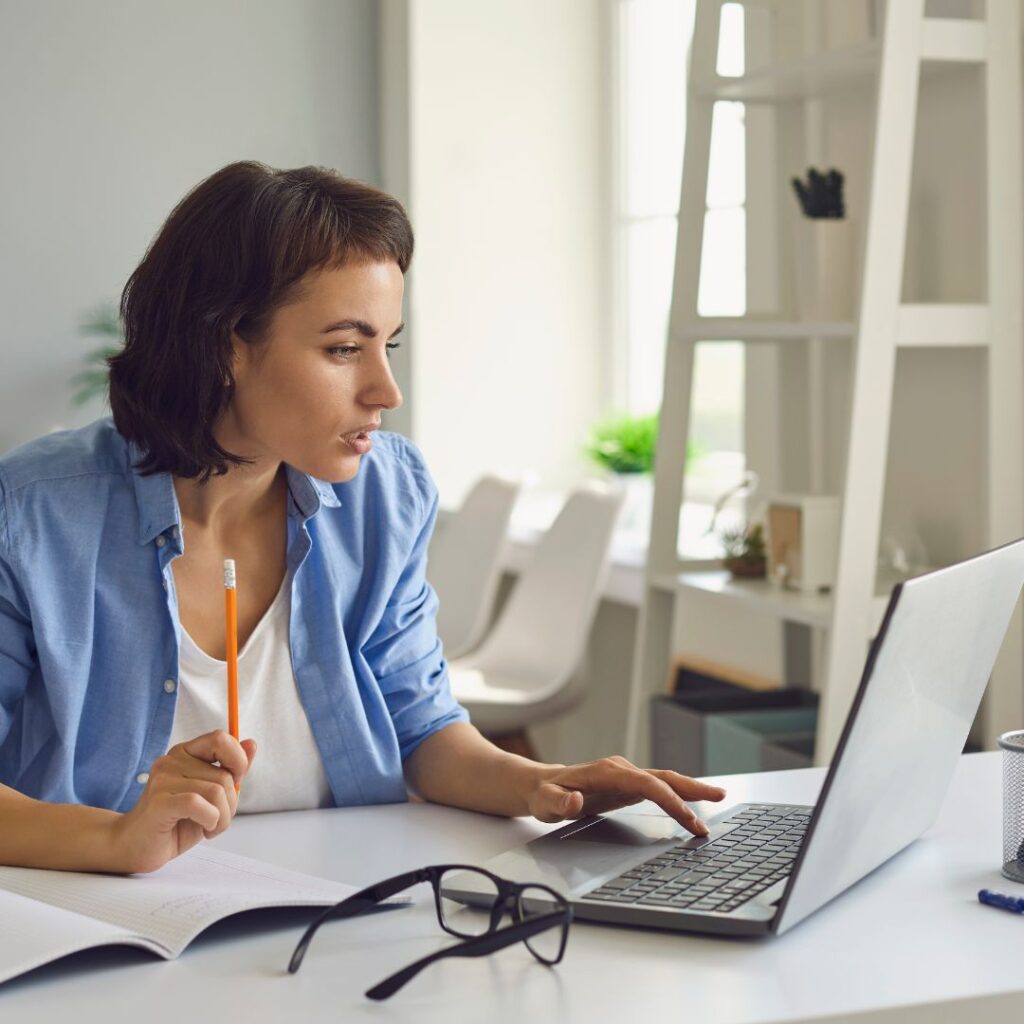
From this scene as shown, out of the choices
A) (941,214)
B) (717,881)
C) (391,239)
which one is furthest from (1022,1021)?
(941,214)

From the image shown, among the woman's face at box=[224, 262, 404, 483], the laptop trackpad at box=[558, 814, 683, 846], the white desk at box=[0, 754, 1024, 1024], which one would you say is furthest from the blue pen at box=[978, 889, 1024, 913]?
the woman's face at box=[224, 262, 404, 483]

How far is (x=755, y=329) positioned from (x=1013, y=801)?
1610mm

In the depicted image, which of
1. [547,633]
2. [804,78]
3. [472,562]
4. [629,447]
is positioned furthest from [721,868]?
[629,447]

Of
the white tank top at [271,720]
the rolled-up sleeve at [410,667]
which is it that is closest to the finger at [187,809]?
the white tank top at [271,720]

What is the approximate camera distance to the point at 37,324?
4.70 m

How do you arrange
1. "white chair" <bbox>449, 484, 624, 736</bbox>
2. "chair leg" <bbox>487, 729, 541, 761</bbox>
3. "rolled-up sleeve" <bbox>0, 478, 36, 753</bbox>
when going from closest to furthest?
"rolled-up sleeve" <bbox>0, 478, 36, 753</bbox> → "white chair" <bbox>449, 484, 624, 736</bbox> → "chair leg" <bbox>487, 729, 541, 761</bbox>

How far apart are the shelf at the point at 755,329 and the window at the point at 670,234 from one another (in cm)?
95

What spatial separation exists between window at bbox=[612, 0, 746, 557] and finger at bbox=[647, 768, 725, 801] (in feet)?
7.83

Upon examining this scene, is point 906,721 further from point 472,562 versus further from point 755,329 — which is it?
point 472,562

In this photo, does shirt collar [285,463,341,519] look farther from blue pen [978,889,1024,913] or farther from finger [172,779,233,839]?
blue pen [978,889,1024,913]

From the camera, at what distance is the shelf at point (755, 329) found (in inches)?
98.1

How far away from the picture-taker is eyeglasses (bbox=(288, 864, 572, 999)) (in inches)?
37.5

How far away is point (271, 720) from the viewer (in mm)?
1535

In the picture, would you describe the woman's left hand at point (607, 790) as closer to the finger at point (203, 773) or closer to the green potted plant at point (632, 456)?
the finger at point (203, 773)
